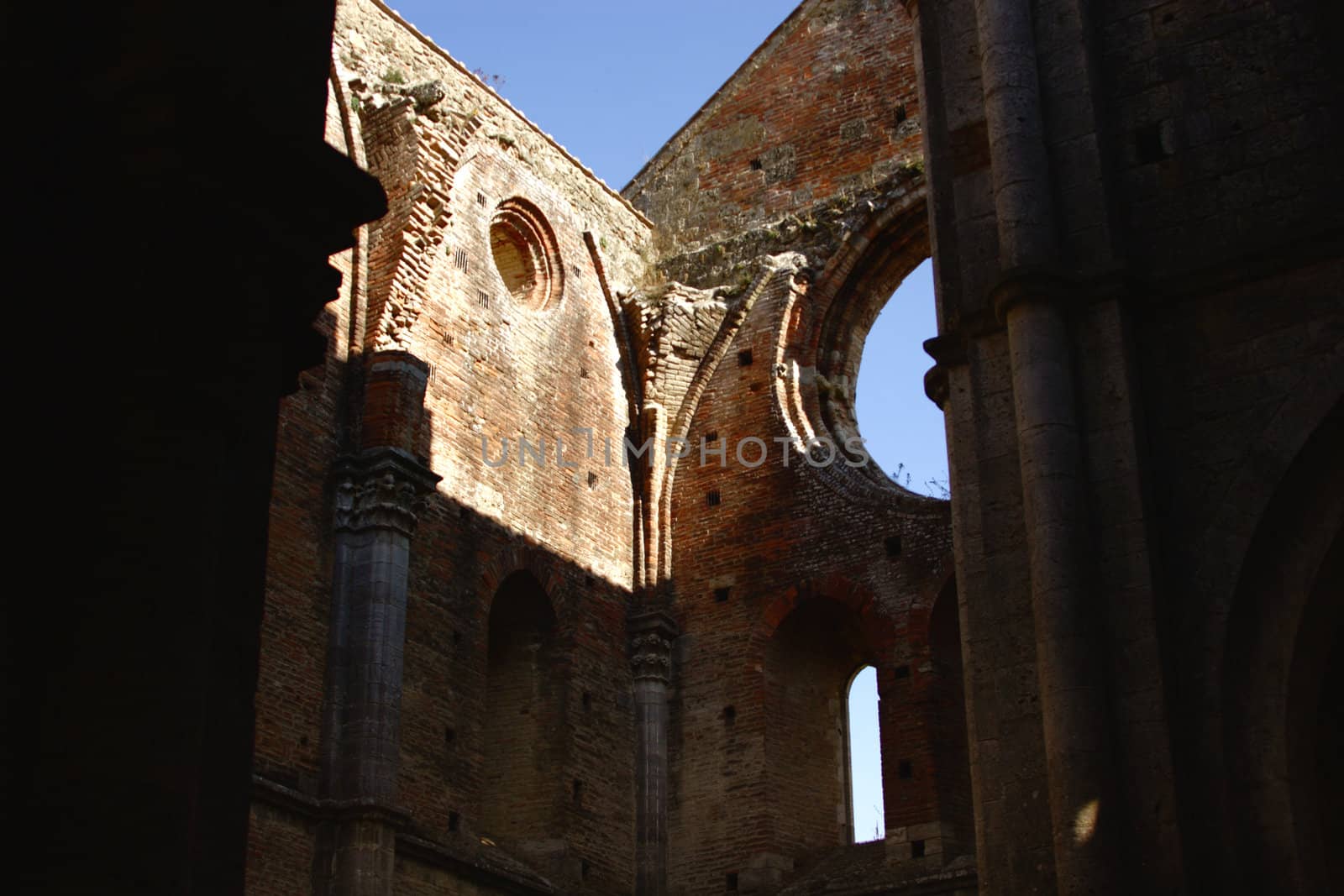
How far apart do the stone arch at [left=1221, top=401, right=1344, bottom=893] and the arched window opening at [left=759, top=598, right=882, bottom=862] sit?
8.64 meters

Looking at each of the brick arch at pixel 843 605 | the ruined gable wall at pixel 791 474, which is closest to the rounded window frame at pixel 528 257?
the ruined gable wall at pixel 791 474

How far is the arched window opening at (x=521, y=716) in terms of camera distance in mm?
16078

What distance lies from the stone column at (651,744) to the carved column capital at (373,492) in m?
3.18

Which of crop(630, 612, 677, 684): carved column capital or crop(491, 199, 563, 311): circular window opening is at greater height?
crop(491, 199, 563, 311): circular window opening

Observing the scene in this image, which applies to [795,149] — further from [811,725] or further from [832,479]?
[811,725]

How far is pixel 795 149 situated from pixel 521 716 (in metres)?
6.63

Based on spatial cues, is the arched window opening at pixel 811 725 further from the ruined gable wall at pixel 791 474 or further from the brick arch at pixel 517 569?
the brick arch at pixel 517 569

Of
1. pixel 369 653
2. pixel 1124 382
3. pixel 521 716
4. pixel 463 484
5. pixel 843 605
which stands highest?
pixel 463 484

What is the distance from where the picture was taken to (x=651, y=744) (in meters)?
17.1

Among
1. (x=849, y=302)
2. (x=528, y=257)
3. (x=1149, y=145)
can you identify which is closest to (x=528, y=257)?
(x=528, y=257)

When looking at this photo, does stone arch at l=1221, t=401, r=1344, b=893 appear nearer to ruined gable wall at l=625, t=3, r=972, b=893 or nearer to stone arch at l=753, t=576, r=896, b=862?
ruined gable wall at l=625, t=3, r=972, b=893

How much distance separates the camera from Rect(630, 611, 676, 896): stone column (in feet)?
54.5

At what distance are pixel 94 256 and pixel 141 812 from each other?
1570 mm

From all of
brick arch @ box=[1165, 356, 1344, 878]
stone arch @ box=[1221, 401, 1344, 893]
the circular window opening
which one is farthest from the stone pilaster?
stone arch @ box=[1221, 401, 1344, 893]
